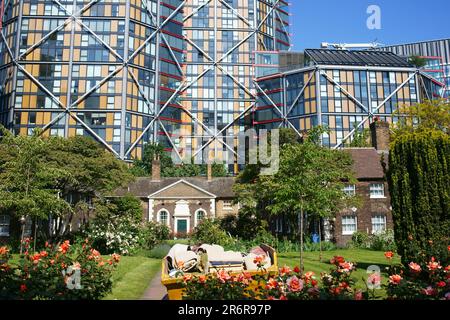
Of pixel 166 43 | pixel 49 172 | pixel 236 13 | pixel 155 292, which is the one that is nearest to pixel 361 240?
pixel 155 292

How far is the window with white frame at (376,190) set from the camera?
31.7 metres

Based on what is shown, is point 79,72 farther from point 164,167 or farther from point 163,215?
point 163,215

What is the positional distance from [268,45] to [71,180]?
85.4 meters

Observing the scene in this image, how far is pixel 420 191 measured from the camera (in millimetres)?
15250

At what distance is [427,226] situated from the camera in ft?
49.1

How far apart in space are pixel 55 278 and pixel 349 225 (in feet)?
86.0

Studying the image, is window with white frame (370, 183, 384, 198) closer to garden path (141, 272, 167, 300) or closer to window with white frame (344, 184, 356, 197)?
window with white frame (344, 184, 356, 197)

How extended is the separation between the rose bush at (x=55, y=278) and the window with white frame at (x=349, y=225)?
932 inches

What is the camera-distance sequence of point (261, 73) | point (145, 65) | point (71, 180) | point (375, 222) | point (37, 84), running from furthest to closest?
point (261, 73)
point (145, 65)
point (37, 84)
point (375, 222)
point (71, 180)

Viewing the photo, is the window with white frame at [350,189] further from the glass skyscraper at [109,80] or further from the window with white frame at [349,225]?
the glass skyscraper at [109,80]

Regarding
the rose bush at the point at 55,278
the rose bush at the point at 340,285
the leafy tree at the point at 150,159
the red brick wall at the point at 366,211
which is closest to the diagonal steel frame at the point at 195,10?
the leafy tree at the point at 150,159

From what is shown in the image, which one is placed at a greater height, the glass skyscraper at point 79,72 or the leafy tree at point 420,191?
the glass skyscraper at point 79,72
